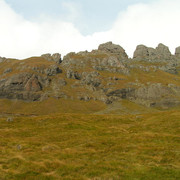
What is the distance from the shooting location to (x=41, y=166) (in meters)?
22.3

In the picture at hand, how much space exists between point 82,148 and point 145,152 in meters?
10.1

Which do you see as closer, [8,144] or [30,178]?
[30,178]

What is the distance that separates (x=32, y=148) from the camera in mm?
32031

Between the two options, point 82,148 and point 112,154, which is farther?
point 82,148

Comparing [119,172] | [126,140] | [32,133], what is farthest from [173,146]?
[32,133]

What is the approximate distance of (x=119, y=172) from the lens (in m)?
20.0

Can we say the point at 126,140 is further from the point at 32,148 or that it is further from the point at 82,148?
the point at 32,148

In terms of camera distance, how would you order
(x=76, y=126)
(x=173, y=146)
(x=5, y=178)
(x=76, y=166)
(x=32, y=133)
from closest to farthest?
1. (x=5, y=178)
2. (x=76, y=166)
3. (x=173, y=146)
4. (x=32, y=133)
5. (x=76, y=126)

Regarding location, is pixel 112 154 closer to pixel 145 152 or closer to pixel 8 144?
pixel 145 152

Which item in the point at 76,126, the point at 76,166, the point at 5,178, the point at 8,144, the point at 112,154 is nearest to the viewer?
the point at 5,178

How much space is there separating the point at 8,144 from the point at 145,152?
2455 cm

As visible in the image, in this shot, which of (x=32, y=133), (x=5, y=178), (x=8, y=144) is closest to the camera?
(x=5, y=178)

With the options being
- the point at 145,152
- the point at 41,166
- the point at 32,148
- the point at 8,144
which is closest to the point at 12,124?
the point at 8,144

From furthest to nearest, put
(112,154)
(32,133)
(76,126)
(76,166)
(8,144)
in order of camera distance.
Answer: (76,126) → (32,133) → (8,144) → (112,154) → (76,166)
